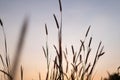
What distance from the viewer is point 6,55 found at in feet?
5.30

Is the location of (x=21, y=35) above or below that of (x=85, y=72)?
above

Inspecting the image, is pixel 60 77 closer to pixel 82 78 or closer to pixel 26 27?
pixel 82 78

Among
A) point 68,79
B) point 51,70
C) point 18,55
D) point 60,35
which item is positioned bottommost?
point 68,79

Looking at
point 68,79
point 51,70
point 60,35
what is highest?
point 60,35

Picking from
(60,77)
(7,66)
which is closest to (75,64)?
(60,77)

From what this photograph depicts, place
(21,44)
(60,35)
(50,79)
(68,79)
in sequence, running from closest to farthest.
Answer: (21,44) → (60,35) → (50,79) → (68,79)

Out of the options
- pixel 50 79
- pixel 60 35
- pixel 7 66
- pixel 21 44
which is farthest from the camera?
pixel 50 79

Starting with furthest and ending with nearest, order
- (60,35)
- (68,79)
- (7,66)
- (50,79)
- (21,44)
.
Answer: (68,79) < (50,79) < (7,66) < (60,35) < (21,44)

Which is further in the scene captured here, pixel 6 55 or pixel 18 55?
pixel 6 55

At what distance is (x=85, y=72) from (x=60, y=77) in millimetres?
424

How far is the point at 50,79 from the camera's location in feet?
6.48

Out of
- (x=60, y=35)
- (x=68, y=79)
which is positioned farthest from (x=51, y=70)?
(x=60, y=35)

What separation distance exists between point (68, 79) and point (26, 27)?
1.71 m

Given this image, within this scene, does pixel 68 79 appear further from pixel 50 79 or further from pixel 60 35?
pixel 60 35
